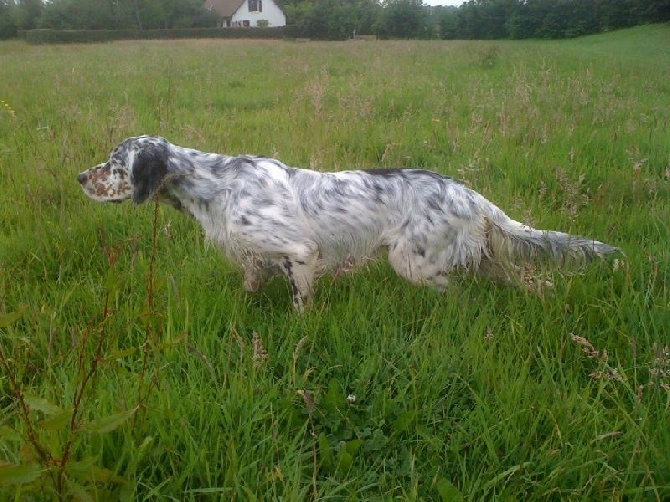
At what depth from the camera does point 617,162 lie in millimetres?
5273

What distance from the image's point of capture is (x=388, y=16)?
158ft

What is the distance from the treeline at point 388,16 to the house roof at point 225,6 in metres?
9.10

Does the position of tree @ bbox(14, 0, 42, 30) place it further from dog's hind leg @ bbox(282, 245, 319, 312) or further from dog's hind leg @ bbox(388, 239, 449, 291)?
dog's hind leg @ bbox(388, 239, 449, 291)

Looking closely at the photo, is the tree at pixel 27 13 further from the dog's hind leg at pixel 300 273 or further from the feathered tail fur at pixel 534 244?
the feathered tail fur at pixel 534 244

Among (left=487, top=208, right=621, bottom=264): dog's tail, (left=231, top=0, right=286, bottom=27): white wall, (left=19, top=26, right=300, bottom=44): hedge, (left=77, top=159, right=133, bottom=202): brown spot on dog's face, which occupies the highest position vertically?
(left=231, top=0, right=286, bottom=27): white wall

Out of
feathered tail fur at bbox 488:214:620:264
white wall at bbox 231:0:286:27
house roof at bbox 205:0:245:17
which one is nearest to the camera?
feathered tail fur at bbox 488:214:620:264

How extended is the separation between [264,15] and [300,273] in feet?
248

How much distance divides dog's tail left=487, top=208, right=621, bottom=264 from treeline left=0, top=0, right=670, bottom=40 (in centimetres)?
3870

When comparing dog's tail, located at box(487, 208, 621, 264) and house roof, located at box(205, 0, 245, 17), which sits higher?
house roof, located at box(205, 0, 245, 17)

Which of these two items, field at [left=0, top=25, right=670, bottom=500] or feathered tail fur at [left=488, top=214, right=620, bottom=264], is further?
feathered tail fur at [left=488, top=214, right=620, bottom=264]

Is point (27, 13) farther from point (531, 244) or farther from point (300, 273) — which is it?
point (531, 244)

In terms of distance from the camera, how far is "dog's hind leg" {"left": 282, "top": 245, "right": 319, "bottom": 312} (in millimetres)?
3365

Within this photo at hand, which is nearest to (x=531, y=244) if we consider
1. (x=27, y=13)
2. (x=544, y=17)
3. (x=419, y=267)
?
(x=419, y=267)

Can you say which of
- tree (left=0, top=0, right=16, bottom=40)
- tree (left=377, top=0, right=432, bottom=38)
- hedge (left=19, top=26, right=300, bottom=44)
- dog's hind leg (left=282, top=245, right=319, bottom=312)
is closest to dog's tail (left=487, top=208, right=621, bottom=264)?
dog's hind leg (left=282, top=245, right=319, bottom=312)
